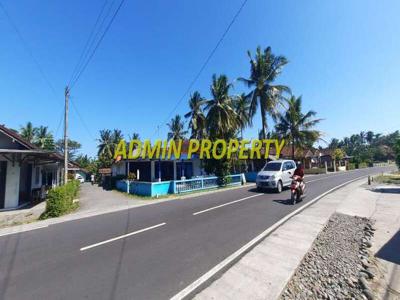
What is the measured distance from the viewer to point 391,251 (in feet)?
18.6

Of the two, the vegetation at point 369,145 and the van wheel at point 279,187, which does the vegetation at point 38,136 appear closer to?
the van wheel at point 279,187

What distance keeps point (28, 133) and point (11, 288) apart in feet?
169

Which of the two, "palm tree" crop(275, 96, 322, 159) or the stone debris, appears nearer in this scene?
Answer: the stone debris

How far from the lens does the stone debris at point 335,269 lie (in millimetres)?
3695

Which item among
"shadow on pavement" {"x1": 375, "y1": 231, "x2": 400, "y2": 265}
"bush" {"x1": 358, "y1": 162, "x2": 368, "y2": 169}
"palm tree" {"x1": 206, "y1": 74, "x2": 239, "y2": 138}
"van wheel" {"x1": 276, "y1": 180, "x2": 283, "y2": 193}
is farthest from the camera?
"bush" {"x1": 358, "y1": 162, "x2": 368, "y2": 169}

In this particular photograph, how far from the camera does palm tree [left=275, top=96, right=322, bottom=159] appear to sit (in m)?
33.3

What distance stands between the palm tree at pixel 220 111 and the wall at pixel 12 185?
15368 millimetres

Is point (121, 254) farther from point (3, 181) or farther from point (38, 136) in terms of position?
point (38, 136)

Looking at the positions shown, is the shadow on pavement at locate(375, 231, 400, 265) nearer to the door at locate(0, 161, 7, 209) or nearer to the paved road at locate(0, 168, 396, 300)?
the paved road at locate(0, 168, 396, 300)

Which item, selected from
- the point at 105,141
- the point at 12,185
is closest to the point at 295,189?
the point at 12,185

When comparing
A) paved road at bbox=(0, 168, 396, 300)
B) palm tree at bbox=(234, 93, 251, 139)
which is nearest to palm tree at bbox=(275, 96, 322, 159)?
palm tree at bbox=(234, 93, 251, 139)

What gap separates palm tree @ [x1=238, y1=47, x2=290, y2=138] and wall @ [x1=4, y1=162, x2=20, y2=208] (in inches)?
877

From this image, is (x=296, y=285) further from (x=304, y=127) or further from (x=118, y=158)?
(x=304, y=127)

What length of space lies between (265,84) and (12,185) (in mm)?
24485
